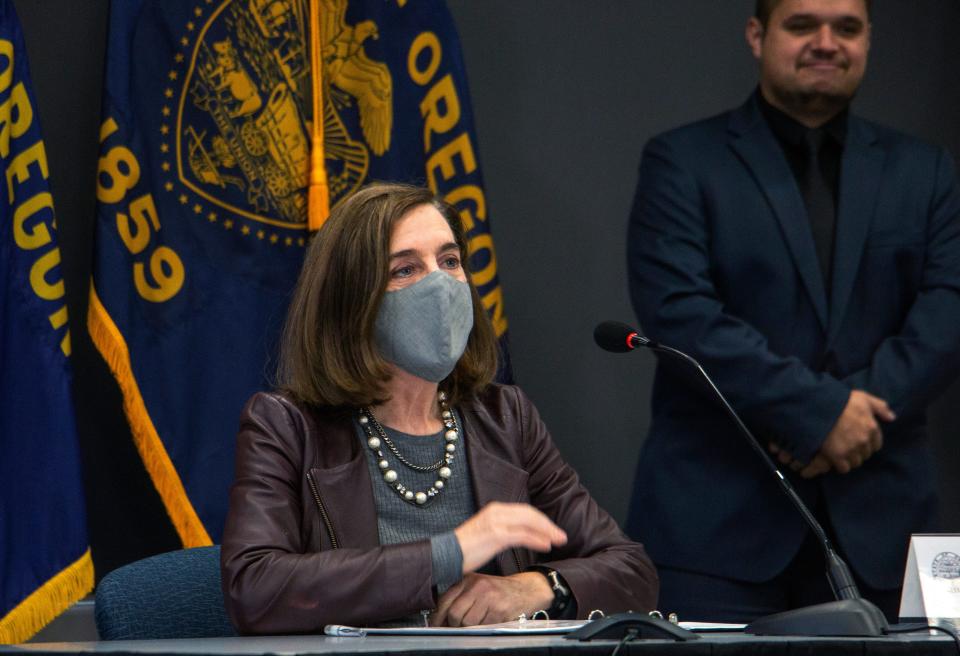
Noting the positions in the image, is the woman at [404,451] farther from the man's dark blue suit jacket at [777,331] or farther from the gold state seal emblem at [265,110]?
the gold state seal emblem at [265,110]

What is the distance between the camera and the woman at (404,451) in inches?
74.5

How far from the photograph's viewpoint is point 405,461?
2.10 meters

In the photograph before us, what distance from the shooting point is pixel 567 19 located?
12.7 feet

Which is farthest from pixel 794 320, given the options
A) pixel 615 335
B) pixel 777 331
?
pixel 615 335

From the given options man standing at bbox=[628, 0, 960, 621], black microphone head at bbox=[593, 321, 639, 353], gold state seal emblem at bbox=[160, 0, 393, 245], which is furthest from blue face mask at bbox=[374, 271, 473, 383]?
gold state seal emblem at bbox=[160, 0, 393, 245]

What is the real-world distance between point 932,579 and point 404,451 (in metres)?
0.83

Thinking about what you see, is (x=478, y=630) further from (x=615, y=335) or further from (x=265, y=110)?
(x=265, y=110)

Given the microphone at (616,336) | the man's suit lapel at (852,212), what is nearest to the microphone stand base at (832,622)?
the microphone at (616,336)

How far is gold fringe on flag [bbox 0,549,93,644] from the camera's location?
2828mm

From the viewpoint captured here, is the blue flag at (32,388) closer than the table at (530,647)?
No

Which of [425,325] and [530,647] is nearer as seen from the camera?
[530,647]

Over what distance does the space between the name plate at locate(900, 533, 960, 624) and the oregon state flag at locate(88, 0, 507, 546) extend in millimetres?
1549

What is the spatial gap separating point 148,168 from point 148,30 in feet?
1.10

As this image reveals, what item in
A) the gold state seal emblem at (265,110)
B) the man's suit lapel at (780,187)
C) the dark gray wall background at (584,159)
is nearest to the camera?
the man's suit lapel at (780,187)
